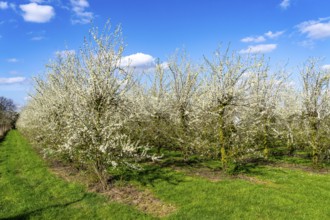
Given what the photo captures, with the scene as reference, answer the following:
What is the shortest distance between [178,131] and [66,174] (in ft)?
21.4

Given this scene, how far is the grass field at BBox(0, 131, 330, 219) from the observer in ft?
30.1

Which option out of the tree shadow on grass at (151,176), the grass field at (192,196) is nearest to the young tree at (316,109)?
the grass field at (192,196)

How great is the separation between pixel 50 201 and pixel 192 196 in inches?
203

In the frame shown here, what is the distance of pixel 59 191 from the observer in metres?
12.1

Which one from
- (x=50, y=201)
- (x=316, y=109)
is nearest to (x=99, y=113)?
(x=50, y=201)

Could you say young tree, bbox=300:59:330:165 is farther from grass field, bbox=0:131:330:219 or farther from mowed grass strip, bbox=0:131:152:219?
mowed grass strip, bbox=0:131:152:219

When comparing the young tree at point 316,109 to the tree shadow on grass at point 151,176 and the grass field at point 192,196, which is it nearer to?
the grass field at point 192,196

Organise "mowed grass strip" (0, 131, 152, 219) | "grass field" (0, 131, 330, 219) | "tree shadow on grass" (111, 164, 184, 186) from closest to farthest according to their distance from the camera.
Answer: "grass field" (0, 131, 330, 219)
"mowed grass strip" (0, 131, 152, 219)
"tree shadow on grass" (111, 164, 184, 186)

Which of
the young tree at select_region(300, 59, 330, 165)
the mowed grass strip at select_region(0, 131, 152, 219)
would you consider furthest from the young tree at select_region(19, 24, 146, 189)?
the young tree at select_region(300, 59, 330, 165)

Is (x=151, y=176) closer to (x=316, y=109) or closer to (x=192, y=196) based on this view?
(x=192, y=196)

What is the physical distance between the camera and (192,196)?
10.7 metres

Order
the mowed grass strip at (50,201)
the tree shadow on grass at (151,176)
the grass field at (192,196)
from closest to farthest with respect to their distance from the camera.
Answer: the grass field at (192,196)
the mowed grass strip at (50,201)
the tree shadow on grass at (151,176)

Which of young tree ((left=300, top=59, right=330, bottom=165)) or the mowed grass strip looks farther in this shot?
young tree ((left=300, top=59, right=330, bottom=165))

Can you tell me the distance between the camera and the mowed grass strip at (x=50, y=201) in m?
9.39
